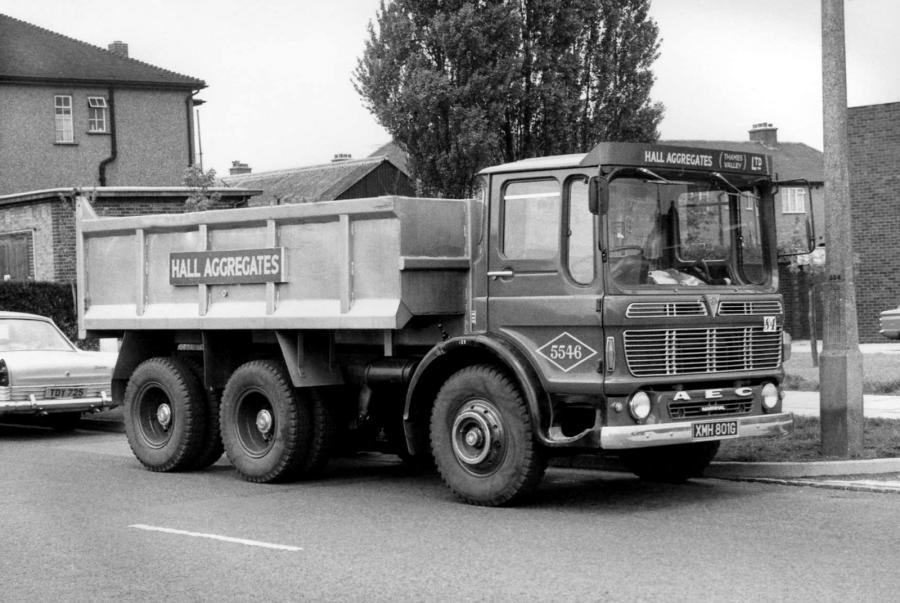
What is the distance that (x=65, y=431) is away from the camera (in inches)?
674

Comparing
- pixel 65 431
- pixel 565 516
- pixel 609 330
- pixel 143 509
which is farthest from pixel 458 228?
pixel 65 431

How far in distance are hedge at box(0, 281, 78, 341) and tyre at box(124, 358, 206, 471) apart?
1107 centimetres

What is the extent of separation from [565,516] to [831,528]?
184 centimetres

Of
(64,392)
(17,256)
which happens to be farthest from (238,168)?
(64,392)

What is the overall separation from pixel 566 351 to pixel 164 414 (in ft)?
15.6

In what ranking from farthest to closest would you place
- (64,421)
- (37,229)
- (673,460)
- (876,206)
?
(876,206)
(37,229)
(64,421)
(673,460)

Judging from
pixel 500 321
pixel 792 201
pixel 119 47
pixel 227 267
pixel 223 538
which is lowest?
pixel 223 538

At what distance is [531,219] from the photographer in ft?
32.4

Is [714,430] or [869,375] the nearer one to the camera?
[714,430]

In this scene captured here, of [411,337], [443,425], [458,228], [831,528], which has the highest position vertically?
[458,228]

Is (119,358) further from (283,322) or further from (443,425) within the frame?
(443,425)

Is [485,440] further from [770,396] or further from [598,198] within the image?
[770,396]

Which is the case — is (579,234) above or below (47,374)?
above

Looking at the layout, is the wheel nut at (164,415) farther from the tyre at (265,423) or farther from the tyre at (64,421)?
the tyre at (64,421)
